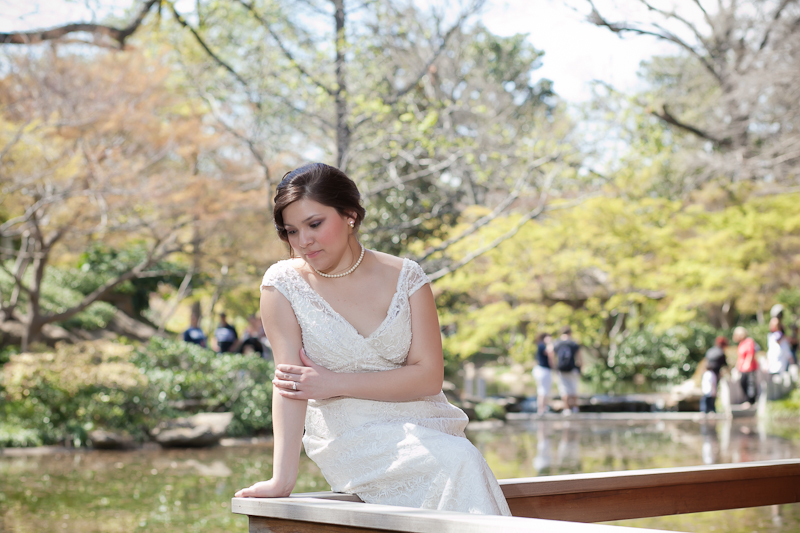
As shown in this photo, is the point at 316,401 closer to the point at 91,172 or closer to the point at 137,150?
the point at 91,172

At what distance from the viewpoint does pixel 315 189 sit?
235 centimetres

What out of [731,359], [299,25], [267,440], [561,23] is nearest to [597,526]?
[561,23]

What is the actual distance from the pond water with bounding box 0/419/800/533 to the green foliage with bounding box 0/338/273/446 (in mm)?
695

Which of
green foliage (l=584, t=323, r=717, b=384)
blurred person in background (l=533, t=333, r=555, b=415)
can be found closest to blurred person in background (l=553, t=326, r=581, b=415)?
blurred person in background (l=533, t=333, r=555, b=415)

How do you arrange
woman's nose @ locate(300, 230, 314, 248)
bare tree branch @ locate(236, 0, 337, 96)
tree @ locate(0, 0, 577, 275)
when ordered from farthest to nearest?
1. tree @ locate(0, 0, 577, 275)
2. bare tree branch @ locate(236, 0, 337, 96)
3. woman's nose @ locate(300, 230, 314, 248)

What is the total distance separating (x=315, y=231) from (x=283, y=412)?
0.52m

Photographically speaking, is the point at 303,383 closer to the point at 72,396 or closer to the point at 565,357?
the point at 72,396

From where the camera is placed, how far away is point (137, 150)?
1448cm

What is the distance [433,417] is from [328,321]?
0.42 metres

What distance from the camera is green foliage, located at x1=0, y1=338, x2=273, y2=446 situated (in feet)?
36.8

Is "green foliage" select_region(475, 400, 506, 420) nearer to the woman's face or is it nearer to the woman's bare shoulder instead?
the woman's bare shoulder

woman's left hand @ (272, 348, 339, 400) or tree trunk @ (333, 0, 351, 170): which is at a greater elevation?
tree trunk @ (333, 0, 351, 170)

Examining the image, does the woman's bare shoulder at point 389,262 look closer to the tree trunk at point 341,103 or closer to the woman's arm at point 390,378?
the woman's arm at point 390,378

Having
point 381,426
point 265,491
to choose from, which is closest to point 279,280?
point 381,426
